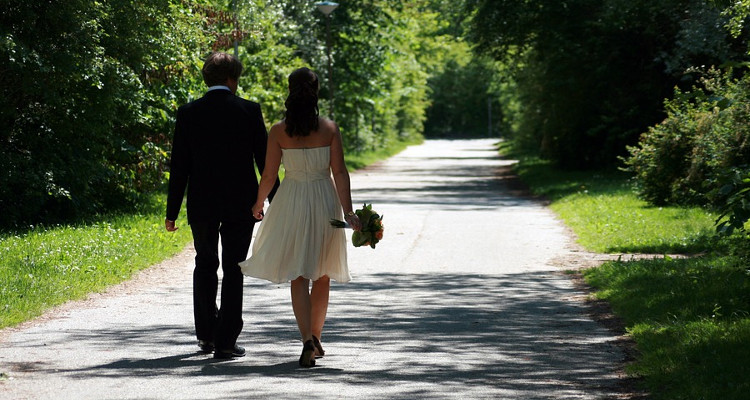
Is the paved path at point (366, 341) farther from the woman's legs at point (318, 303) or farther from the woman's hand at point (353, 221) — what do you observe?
the woman's hand at point (353, 221)

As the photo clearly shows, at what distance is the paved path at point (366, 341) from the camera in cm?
648

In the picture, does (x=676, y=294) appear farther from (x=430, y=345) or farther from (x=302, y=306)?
(x=302, y=306)

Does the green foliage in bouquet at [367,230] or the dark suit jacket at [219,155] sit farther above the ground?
the dark suit jacket at [219,155]

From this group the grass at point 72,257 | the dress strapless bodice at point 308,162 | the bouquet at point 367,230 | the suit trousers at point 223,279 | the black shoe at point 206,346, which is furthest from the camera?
the grass at point 72,257

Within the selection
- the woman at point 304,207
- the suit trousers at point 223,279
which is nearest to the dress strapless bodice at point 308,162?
the woman at point 304,207

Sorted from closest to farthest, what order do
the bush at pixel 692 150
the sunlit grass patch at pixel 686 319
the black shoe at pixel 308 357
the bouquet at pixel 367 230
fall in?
the sunlit grass patch at pixel 686 319
the black shoe at pixel 308 357
the bouquet at pixel 367 230
the bush at pixel 692 150

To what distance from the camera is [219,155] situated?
7414 millimetres

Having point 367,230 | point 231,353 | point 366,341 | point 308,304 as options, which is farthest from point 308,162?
point 366,341

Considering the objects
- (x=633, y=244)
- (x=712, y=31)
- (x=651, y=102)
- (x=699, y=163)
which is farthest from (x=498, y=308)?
(x=651, y=102)

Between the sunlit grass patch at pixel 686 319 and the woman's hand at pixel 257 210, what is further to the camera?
the woman's hand at pixel 257 210

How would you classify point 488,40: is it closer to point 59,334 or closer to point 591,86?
point 591,86

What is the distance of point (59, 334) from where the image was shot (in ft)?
27.2

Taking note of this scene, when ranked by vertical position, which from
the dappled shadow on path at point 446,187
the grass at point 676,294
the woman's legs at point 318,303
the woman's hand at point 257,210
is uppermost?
the woman's hand at point 257,210

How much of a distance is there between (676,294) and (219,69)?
453 centimetres
